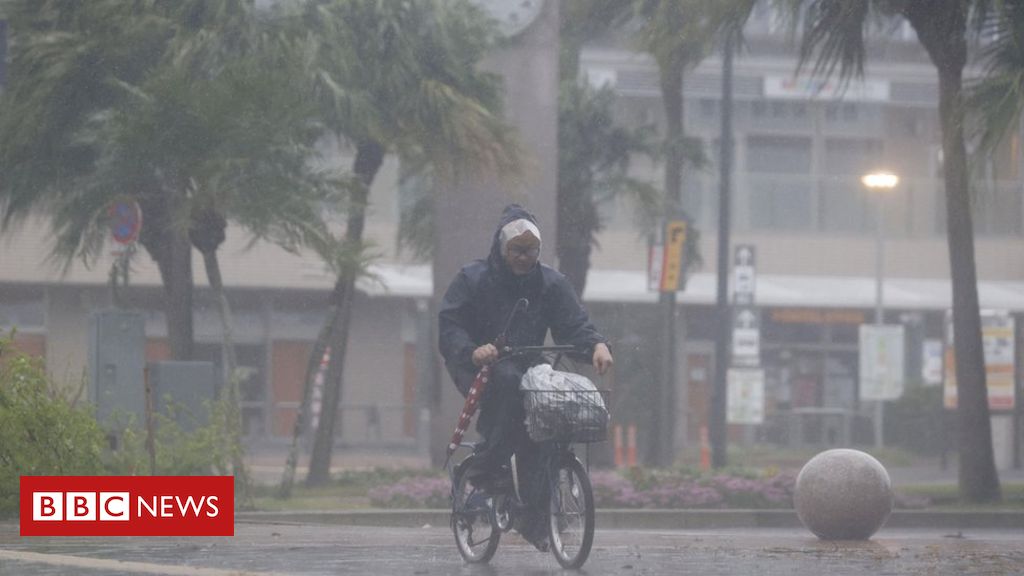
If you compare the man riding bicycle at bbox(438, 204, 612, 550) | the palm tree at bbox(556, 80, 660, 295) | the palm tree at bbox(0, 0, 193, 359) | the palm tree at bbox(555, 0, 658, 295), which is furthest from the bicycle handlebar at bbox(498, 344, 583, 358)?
the palm tree at bbox(556, 80, 660, 295)

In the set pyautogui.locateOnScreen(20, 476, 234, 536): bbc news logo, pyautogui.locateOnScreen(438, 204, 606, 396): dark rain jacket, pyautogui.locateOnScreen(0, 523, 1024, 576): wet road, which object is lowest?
pyautogui.locateOnScreen(0, 523, 1024, 576): wet road

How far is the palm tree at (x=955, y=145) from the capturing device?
1816 cm

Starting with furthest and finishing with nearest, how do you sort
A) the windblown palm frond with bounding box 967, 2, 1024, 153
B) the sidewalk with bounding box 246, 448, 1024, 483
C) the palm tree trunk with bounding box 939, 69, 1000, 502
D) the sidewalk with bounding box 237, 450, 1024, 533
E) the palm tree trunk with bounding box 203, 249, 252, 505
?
the sidewalk with bounding box 246, 448, 1024, 483
the palm tree trunk with bounding box 939, 69, 1000, 502
the windblown palm frond with bounding box 967, 2, 1024, 153
the sidewalk with bounding box 237, 450, 1024, 533
the palm tree trunk with bounding box 203, 249, 252, 505

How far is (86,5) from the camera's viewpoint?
60.7 feet

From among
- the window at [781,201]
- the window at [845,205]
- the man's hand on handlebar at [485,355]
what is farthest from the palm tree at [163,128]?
the window at [845,205]

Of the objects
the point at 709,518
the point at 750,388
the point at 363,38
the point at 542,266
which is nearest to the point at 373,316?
the point at 750,388

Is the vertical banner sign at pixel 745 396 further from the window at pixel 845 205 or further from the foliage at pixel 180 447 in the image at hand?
the foliage at pixel 180 447

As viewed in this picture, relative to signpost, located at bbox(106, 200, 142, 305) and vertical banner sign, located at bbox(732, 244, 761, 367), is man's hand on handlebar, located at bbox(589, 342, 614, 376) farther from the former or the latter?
vertical banner sign, located at bbox(732, 244, 761, 367)

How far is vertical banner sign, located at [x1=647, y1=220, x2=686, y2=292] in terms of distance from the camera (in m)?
25.9

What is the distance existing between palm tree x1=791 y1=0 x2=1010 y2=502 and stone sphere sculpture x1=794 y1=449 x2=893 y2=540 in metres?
7.37

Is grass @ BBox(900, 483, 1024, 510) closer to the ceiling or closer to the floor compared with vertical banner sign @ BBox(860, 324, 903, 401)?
closer to the floor

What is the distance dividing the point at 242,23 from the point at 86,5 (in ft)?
4.85

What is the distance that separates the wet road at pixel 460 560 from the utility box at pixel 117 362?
522 cm

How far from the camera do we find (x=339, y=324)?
21.2 m
